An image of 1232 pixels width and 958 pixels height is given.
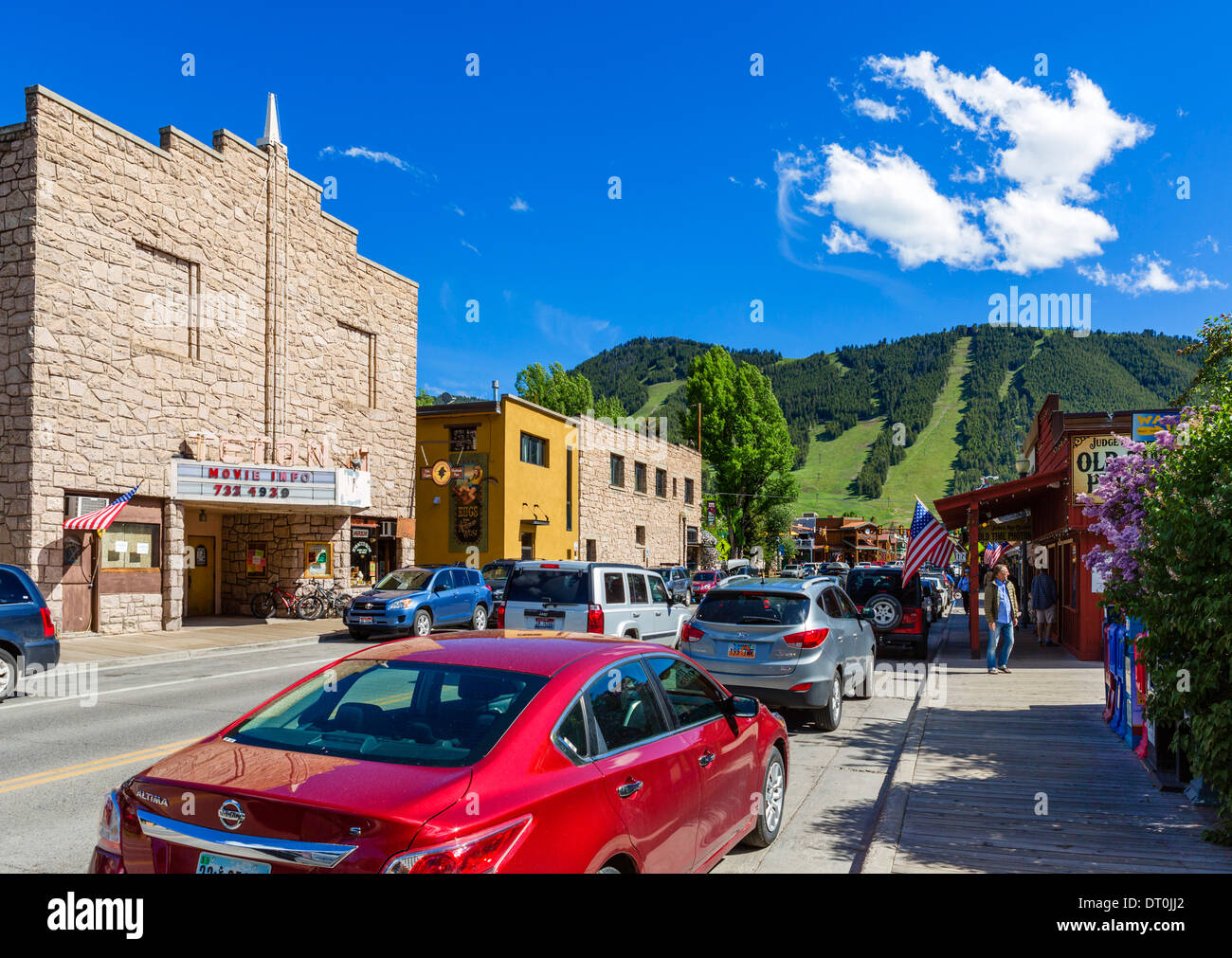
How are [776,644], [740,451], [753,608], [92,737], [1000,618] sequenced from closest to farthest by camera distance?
1. [92,737]
2. [776,644]
3. [753,608]
4. [1000,618]
5. [740,451]

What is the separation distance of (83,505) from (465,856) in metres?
19.8

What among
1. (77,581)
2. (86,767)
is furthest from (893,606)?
(77,581)

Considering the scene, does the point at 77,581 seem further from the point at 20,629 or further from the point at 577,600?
the point at 577,600

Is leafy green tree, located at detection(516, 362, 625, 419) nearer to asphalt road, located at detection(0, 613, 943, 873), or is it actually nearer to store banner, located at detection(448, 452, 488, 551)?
store banner, located at detection(448, 452, 488, 551)

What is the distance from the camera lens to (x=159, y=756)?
8.38 meters

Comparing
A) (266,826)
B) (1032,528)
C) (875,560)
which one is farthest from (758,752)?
(875,560)

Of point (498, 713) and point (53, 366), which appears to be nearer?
point (498, 713)

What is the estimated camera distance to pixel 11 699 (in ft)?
38.9

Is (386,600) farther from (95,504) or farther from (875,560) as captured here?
(875,560)

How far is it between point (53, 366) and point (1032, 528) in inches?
961

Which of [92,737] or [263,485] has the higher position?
[263,485]

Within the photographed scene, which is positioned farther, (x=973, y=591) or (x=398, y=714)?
(x=973, y=591)

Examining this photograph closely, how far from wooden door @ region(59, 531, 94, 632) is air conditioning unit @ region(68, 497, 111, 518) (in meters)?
0.44

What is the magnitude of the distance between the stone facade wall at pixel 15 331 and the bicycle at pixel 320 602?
8142 millimetres
